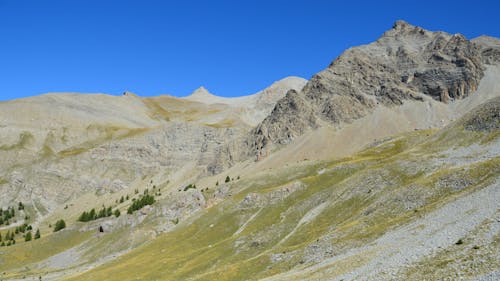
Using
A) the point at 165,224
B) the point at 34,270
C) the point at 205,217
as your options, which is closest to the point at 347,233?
the point at 205,217

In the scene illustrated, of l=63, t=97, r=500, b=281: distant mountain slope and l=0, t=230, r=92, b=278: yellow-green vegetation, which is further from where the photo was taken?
l=0, t=230, r=92, b=278: yellow-green vegetation

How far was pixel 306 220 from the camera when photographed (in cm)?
8394

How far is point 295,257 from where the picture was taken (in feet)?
188

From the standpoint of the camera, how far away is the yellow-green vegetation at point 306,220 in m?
58.2

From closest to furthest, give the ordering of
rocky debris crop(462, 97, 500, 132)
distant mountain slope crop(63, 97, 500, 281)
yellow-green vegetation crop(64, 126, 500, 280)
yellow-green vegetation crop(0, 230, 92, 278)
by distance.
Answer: distant mountain slope crop(63, 97, 500, 281), yellow-green vegetation crop(64, 126, 500, 280), rocky debris crop(462, 97, 500, 132), yellow-green vegetation crop(0, 230, 92, 278)

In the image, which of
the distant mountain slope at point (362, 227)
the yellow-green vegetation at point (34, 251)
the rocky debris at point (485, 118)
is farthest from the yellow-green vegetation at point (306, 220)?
the yellow-green vegetation at point (34, 251)

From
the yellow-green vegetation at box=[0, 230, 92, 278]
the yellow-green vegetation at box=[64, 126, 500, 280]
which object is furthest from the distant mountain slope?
the yellow-green vegetation at box=[0, 230, 92, 278]

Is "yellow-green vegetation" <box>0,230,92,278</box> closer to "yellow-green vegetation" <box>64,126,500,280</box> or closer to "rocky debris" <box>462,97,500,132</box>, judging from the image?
"yellow-green vegetation" <box>64,126,500,280</box>

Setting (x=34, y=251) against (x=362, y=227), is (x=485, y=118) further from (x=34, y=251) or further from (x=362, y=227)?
(x=34, y=251)

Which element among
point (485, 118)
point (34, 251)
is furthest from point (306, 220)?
point (34, 251)

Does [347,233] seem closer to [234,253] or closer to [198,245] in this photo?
[234,253]

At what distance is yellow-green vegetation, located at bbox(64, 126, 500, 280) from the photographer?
5825 cm

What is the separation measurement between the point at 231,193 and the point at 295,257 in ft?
301

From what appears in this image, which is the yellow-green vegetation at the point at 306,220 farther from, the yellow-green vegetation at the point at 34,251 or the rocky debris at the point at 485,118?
the yellow-green vegetation at the point at 34,251
